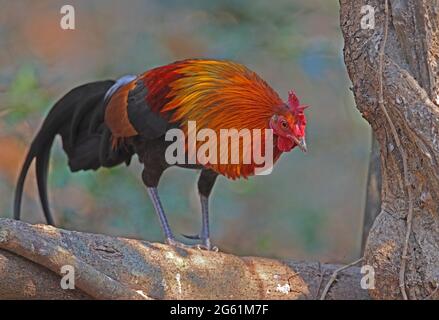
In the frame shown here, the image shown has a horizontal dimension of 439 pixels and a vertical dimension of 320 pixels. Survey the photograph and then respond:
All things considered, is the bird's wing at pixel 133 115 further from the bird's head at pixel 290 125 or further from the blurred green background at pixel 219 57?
the blurred green background at pixel 219 57

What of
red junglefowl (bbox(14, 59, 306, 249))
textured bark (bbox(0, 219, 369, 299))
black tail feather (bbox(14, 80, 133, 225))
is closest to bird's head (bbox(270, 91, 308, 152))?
red junglefowl (bbox(14, 59, 306, 249))

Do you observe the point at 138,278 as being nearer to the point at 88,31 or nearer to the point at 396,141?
the point at 396,141

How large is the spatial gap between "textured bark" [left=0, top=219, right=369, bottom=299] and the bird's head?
0.49 meters

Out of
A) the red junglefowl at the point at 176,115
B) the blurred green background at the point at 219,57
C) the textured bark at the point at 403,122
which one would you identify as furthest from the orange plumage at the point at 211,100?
the blurred green background at the point at 219,57

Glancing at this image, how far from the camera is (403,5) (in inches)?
108

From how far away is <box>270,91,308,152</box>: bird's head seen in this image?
3373mm

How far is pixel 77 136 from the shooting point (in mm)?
4203

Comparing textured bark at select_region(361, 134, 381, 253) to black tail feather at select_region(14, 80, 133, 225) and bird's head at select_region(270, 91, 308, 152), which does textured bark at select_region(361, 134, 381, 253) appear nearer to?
bird's head at select_region(270, 91, 308, 152)

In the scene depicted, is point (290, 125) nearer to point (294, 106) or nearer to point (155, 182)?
point (294, 106)

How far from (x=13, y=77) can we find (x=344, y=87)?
7.21 feet

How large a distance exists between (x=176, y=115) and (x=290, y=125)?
55cm

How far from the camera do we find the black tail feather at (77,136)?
410cm
